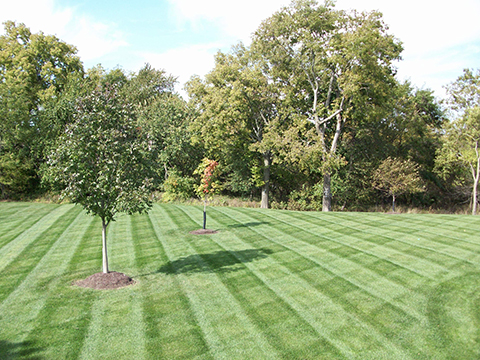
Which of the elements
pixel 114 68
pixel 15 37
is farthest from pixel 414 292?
pixel 114 68

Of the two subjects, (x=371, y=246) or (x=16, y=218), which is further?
(x=16, y=218)

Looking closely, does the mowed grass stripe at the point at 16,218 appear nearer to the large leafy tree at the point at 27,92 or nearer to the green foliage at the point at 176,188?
the large leafy tree at the point at 27,92

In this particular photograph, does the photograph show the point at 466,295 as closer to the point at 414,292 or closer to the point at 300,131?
the point at 414,292

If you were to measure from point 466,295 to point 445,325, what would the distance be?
2222 mm

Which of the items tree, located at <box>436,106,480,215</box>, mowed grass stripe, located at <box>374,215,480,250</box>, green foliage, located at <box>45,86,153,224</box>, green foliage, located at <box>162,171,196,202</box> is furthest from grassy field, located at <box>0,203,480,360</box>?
tree, located at <box>436,106,480,215</box>

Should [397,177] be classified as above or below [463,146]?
below

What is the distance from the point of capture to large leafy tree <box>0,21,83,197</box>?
108ft

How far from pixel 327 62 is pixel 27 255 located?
25.1 metres

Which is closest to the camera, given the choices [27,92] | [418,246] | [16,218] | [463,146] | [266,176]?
[418,246]

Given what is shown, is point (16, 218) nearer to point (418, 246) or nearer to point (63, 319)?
point (63, 319)

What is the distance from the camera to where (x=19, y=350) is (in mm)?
6633

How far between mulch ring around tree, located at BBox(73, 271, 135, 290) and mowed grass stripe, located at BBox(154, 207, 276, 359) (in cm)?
163

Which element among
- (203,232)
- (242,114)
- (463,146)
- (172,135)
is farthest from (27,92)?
(463,146)

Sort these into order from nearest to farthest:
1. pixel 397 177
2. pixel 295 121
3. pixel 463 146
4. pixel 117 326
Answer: pixel 117 326 → pixel 397 177 → pixel 295 121 → pixel 463 146
